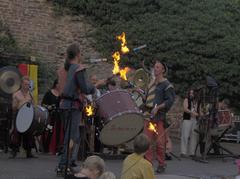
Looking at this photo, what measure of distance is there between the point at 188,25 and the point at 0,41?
6399 mm

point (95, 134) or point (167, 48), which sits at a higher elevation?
point (167, 48)

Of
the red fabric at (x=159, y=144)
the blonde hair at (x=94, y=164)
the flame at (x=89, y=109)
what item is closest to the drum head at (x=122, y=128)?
the red fabric at (x=159, y=144)

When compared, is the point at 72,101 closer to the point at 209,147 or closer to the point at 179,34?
the point at 209,147

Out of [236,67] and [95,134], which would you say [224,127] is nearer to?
[95,134]

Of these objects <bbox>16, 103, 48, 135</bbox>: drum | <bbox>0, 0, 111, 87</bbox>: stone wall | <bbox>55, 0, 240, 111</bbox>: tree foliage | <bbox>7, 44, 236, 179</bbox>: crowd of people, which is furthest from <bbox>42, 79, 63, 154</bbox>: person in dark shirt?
<bbox>55, 0, 240, 111</bbox>: tree foliage

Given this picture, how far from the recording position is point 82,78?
8641mm

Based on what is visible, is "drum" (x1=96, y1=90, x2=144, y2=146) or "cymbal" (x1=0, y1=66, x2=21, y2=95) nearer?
"drum" (x1=96, y1=90, x2=144, y2=146)

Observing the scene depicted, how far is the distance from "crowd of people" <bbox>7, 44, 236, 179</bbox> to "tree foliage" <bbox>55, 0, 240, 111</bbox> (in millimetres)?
6026

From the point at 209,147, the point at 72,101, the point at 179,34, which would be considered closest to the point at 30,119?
the point at 72,101

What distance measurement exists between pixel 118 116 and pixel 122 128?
12.0 inches

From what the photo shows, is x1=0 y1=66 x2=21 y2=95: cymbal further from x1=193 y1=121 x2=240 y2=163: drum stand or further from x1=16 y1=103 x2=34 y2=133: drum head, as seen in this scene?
x1=193 y1=121 x2=240 y2=163: drum stand

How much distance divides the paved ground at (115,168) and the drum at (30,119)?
580mm

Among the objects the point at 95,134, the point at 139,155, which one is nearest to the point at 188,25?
the point at 95,134

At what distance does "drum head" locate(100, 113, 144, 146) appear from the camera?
10.1m
